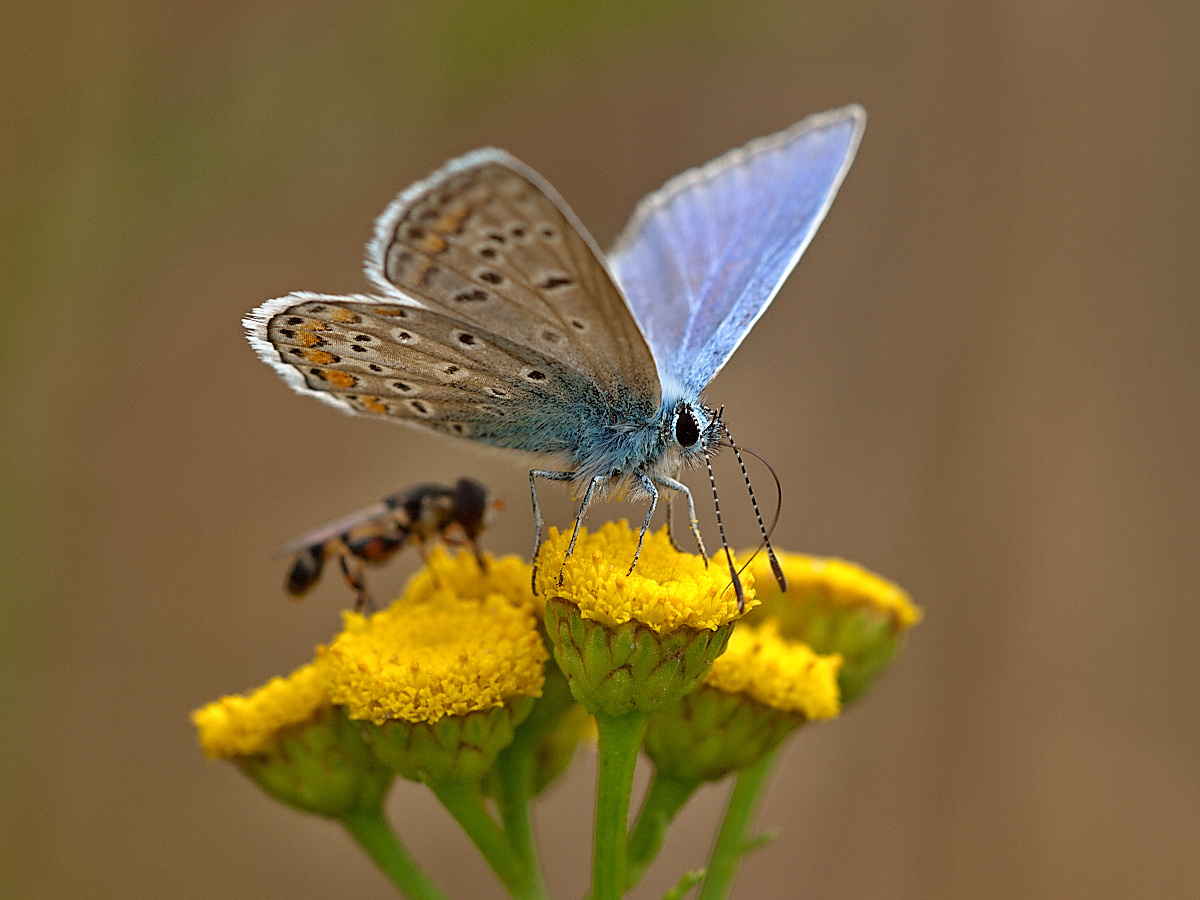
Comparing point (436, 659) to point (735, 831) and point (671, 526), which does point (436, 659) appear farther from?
point (735, 831)

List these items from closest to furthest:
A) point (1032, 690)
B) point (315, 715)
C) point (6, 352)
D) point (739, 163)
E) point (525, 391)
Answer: point (315, 715) → point (525, 391) → point (6, 352) → point (739, 163) → point (1032, 690)

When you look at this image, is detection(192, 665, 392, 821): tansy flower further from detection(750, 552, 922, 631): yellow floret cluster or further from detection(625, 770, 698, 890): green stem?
detection(750, 552, 922, 631): yellow floret cluster

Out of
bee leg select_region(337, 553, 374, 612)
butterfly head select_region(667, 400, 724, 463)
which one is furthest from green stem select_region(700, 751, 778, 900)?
bee leg select_region(337, 553, 374, 612)

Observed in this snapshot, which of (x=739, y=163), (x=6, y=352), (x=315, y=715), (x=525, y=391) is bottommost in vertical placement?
(x=315, y=715)

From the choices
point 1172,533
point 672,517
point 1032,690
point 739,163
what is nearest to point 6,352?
point 672,517

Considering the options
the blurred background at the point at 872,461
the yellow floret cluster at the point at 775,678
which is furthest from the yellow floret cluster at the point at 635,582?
the blurred background at the point at 872,461

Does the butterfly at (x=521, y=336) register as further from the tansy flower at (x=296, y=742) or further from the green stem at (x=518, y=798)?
the tansy flower at (x=296, y=742)

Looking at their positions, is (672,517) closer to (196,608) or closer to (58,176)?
(58,176)
